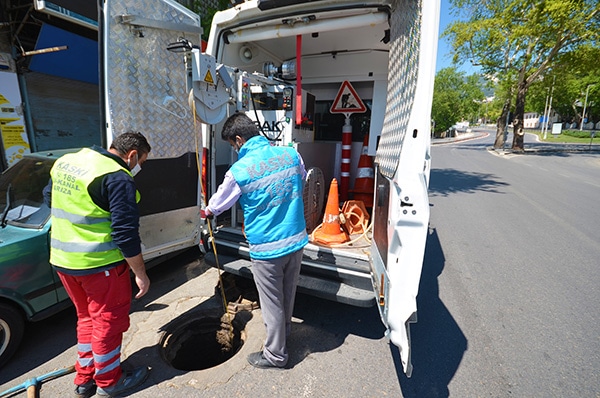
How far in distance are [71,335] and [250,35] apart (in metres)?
3.48

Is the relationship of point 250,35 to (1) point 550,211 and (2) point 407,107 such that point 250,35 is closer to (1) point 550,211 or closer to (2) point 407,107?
(2) point 407,107

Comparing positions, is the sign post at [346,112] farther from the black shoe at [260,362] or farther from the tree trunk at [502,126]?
the tree trunk at [502,126]

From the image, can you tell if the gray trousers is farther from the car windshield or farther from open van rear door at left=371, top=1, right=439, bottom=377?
the car windshield

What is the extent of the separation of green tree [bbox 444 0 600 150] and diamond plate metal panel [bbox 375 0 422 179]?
16853mm

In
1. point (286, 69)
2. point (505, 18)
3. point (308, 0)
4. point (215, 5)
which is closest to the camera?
point (308, 0)

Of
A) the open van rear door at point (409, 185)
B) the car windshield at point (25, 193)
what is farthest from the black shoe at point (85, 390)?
the open van rear door at point (409, 185)

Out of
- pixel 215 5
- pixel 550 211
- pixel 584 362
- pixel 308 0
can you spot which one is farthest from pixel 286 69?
pixel 550 211

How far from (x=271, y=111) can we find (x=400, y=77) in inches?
76.1

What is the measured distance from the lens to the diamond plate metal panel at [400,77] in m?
2.03

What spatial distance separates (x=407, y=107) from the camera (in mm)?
2070

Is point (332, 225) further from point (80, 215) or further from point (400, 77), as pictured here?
point (80, 215)

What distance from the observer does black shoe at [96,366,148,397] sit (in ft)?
7.05

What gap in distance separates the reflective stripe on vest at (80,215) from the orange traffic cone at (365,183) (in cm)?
327

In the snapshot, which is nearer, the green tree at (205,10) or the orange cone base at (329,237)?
the orange cone base at (329,237)
